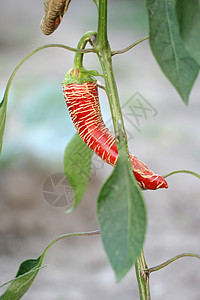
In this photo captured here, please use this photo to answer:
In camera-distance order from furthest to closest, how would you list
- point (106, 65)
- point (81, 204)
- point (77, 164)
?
1. point (81, 204)
2. point (77, 164)
3. point (106, 65)

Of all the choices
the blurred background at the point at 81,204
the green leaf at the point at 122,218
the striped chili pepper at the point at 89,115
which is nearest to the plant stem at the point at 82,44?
the striped chili pepper at the point at 89,115

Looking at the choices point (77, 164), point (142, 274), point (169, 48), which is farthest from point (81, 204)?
point (169, 48)

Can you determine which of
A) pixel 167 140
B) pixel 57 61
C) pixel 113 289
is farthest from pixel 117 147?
pixel 57 61

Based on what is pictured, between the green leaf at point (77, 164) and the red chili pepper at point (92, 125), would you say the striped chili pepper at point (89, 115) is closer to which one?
the red chili pepper at point (92, 125)

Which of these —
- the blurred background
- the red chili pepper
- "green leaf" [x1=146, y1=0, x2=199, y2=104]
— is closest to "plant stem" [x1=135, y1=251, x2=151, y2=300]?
the red chili pepper

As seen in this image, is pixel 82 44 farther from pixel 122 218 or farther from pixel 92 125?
pixel 122 218

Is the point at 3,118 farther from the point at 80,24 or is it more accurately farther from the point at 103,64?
the point at 80,24

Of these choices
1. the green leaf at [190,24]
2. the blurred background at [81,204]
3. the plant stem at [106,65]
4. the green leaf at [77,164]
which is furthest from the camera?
the blurred background at [81,204]
